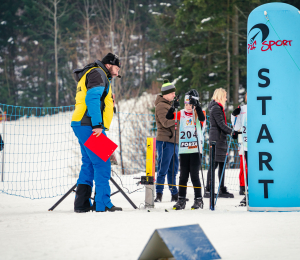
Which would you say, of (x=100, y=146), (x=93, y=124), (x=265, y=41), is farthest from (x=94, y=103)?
(x=265, y=41)

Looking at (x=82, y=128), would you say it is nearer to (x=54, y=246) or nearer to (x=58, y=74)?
(x=54, y=246)

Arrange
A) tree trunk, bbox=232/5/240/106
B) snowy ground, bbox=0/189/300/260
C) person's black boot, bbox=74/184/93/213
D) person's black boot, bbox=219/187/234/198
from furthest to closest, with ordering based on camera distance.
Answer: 1. tree trunk, bbox=232/5/240/106
2. person's black boot, bbox=219/187/234/198
3. person's black boot, bbox=74/184/93/213
4. snowy ground, bbox=0/189/300/260

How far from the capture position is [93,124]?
4223 mm

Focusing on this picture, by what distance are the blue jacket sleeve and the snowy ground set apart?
1.07 metres

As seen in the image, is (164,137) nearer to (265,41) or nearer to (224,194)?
(224,194)

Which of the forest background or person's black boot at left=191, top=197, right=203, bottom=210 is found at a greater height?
the forest background

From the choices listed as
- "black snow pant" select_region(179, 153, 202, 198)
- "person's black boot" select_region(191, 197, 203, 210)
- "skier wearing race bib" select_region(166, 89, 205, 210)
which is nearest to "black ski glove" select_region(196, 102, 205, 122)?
"skier wearing race bib" select_region(166, 89, 205, 210)

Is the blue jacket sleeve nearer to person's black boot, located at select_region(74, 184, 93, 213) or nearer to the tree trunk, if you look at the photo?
person's black boot, located at select_region(74, 184, 93, 213)

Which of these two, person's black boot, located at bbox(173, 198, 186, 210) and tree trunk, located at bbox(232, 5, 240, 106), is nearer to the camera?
person's black boot, located at bbox(173, 198, 186, 210)

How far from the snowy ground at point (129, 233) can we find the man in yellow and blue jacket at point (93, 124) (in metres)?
0.28

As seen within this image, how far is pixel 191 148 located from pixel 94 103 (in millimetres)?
1355

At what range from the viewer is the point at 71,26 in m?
29.2

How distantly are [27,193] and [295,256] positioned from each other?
18.4 feet

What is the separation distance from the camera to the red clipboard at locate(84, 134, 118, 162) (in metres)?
4.20
